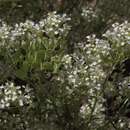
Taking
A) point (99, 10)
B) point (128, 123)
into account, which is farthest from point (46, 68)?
point (99, 10)

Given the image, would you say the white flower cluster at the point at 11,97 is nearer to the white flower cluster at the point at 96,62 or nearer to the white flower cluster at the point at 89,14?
the white flower cluster at the point at 96,62

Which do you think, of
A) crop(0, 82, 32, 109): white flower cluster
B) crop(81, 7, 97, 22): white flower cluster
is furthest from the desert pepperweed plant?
crop(81, 7, 97, 22): white flower cluster

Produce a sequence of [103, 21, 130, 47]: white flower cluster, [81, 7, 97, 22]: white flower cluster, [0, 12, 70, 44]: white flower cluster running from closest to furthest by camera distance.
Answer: [103, 21, 130, 47]: white flower cluster, [0, 12, 70, 44]: white flower cluster, [81, 7, 97, 22]: white flower cluster

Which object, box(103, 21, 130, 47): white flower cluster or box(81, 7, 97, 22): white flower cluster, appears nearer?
box(103, 21, 130, 47): white flower cluster

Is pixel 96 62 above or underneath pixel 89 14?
underneath

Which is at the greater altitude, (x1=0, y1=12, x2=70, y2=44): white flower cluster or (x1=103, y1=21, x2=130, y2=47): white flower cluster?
(x1=0, y1=12, x2=70, y2=44): white flower cluster

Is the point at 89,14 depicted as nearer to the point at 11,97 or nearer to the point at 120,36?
the point at 120,36

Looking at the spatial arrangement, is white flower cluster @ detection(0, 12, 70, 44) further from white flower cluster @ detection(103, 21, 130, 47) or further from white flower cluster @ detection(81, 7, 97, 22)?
white flower cluster @ detection(81, 7, 97, 22)

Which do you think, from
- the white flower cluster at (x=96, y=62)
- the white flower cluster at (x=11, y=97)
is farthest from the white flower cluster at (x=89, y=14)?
the white flower cluster at (x=11, y=97)

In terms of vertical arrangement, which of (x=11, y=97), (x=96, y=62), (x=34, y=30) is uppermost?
(x=34, y=30)

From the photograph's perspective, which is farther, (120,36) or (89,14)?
(89,14)

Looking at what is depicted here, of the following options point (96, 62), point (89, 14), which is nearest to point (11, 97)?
point (96, 62)

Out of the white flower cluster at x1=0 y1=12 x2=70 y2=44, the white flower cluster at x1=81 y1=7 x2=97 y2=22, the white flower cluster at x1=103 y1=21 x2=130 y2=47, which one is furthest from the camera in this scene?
the white flower cluster at x1=81 y1=7 x2=97 y2=22

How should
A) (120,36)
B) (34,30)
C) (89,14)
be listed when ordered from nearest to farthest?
(120,36), (34,30), (89,14)
